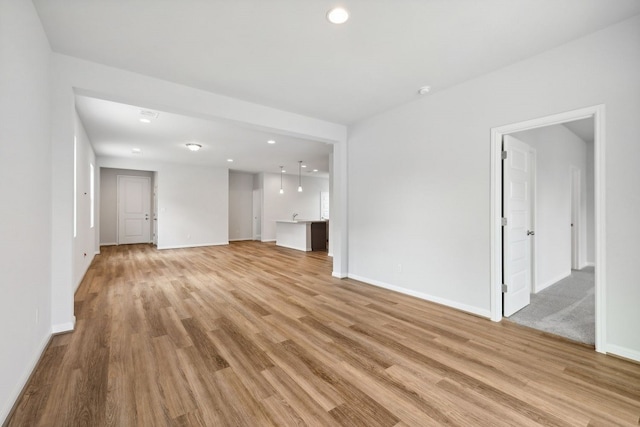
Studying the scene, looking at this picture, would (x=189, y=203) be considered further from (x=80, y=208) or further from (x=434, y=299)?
(x=434, y=299)

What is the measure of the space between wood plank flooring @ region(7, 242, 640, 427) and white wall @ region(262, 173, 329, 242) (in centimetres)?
719

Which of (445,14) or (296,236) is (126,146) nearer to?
(296,236)

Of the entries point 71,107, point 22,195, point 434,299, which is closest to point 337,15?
point 22,195

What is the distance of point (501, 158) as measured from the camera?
10.2 ft

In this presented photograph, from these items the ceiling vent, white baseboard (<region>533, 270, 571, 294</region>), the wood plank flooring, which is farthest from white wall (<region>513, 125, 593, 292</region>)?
the ceiling vent

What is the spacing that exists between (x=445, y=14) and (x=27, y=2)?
3099 millimetres

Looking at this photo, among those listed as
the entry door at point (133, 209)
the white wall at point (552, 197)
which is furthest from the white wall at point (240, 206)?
the white wall at point (552, 197)

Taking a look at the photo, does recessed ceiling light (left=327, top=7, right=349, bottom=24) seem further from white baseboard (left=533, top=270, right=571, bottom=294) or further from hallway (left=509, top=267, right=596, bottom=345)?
white baseboard (left=533, top=270, right=571, bottom=294)

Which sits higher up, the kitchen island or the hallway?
the kitchen island

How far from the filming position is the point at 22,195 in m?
1.91

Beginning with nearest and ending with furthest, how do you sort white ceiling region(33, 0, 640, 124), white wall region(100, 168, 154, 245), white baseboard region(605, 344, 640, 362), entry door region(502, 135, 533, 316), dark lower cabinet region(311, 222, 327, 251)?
white ceiling region(33, 0, 640, 124) < white baseboard region(605, 344, 640, 362) < entry door region(502, 135, 533, 316) < dark lower cabinet region(311, 222, 327, 251) < white wall region(100, 168, 154, 245)

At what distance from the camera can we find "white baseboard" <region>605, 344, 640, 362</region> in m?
2.23

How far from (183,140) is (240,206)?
551 cm

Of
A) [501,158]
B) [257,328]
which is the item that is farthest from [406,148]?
[257,328]
